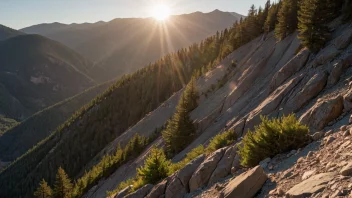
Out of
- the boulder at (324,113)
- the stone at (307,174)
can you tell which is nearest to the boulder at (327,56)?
the boulder at (324,113)

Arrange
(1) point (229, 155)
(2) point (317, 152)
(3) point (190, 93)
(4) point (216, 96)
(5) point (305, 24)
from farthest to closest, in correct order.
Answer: (3) point (190, 93)
(4) point (216, 96)
(5) point (305, 24)
(1) point (229, 155)
(2) point (317, 152)

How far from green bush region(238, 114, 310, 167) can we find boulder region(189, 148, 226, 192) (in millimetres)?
2822

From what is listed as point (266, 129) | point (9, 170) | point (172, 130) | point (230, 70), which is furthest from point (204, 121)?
point (9, 170)

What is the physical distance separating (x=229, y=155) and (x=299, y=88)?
10.1m

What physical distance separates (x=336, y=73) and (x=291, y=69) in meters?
9.03

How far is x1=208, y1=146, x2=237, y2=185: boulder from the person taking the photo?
18109 millimetres

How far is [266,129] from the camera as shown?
633 inches

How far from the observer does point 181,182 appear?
65.4ft

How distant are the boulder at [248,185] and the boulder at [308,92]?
437 inches

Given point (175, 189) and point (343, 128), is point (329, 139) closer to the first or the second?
point (343, 128)

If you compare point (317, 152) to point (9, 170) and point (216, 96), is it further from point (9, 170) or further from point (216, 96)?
point (9, 170)

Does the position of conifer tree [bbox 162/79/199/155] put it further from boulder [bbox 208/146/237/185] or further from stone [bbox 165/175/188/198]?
boulder [bbox 208/146/237/185]

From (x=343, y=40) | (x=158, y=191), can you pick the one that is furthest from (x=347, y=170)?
(x=343, y=40)

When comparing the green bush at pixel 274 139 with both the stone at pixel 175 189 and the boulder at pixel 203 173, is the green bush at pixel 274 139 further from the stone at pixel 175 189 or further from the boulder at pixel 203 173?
the stone at pixel 175 189
